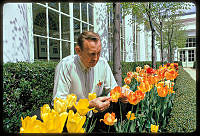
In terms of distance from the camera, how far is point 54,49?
3.47m

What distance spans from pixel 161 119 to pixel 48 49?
2840 millimetres

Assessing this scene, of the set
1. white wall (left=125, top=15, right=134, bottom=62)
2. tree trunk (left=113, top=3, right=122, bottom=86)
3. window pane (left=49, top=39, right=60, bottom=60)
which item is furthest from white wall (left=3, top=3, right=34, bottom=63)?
white wall (left=125, top=15, right=134, bottom=62)

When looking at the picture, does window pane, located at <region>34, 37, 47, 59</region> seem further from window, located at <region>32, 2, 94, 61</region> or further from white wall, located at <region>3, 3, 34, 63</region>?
white wall, located at <region>3, 3, 34, 63</region>

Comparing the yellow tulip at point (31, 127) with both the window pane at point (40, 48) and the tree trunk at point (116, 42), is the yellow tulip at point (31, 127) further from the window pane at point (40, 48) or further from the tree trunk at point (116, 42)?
the window pane at point (40, 48)

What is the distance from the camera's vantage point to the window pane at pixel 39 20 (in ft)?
9.40

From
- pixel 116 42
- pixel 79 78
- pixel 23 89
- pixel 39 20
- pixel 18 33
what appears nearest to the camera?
pixel 79 78

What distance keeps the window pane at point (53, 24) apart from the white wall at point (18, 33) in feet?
2.44

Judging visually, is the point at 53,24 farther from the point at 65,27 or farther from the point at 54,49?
the point at 54,49

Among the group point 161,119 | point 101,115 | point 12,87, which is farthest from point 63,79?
point 12,87

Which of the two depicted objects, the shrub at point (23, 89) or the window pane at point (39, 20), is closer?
the shrub at point (23, 89)

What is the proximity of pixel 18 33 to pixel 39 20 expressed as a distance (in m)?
0.94

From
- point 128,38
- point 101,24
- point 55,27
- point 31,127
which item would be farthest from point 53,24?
point 128,38

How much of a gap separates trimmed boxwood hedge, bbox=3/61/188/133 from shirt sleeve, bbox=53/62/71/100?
54 cm

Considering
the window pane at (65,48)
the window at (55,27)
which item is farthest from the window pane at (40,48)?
the window pane at (65,48)
